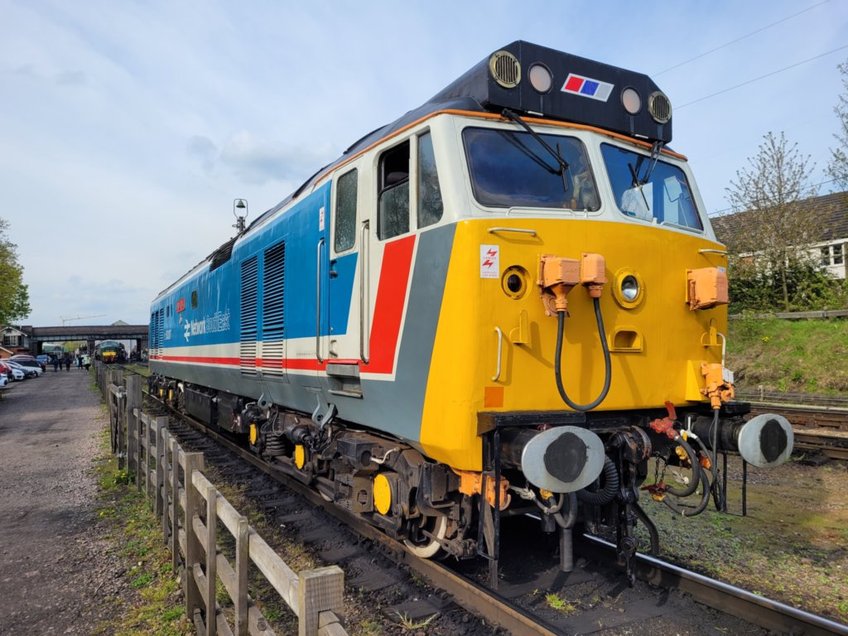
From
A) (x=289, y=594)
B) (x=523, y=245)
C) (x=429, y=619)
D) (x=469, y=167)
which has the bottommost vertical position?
(x=429, y=619)

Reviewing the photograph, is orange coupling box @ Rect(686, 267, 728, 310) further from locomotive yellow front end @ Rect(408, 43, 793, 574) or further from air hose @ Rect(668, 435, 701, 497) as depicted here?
air hose @ Rect(668, 435, 701, 497)

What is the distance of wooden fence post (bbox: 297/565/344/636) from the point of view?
244cm

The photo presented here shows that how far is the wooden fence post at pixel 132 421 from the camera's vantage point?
8.70 meters

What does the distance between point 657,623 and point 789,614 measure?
Result: 0.85 m

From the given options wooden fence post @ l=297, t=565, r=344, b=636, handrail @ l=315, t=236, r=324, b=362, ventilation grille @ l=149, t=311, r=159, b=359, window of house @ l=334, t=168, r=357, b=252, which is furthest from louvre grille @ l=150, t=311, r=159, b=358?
wooden fence post @ l=297, t=565, r=344, b=636

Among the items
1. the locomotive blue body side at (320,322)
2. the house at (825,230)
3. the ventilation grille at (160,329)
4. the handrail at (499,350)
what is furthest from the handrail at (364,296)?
the house at (825,230)

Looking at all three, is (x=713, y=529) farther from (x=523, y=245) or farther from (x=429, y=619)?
(x=523, y=245)

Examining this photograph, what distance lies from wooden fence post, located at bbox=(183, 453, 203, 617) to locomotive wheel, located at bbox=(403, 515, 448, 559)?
5.50ft

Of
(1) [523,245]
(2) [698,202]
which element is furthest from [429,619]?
(2) [698,202]

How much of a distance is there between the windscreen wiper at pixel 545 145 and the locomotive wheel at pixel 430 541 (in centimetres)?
272

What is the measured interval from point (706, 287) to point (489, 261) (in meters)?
1.90

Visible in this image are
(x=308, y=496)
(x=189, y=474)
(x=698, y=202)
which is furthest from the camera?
(x=308, y=496)

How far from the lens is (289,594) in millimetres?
2736

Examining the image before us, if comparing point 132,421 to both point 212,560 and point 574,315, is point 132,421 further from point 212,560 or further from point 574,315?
point 574,315
